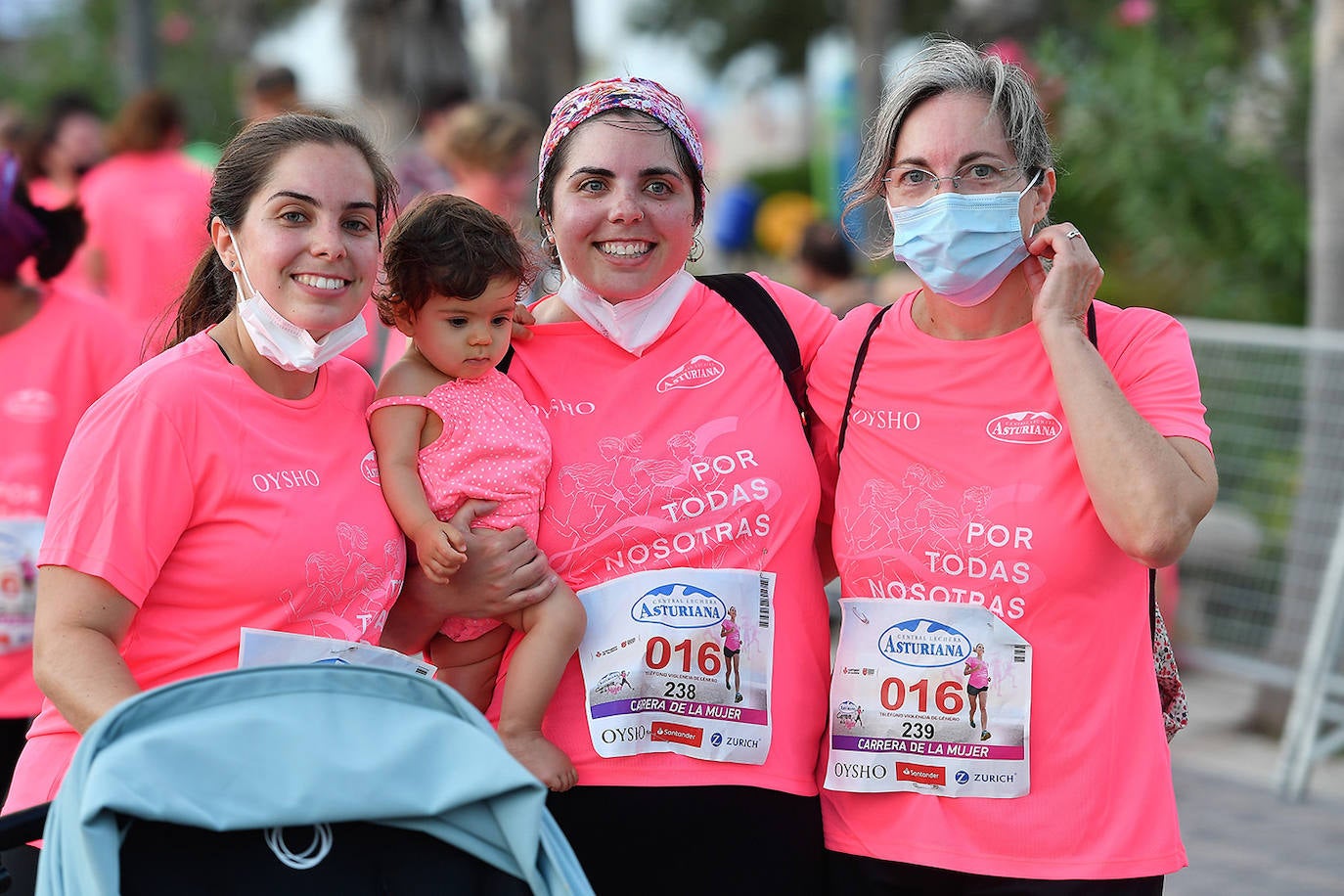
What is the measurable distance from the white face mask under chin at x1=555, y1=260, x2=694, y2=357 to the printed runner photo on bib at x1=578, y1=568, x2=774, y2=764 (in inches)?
20.5

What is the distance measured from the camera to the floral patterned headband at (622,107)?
3.19 meters

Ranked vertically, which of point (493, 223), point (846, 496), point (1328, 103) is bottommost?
point (846, 496)

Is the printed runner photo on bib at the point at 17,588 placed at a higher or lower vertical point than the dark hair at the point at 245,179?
lower

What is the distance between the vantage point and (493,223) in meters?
3.13

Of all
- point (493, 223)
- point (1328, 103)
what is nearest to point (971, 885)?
point (493, 223)

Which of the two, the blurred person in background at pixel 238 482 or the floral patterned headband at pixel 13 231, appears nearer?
the blurred person in background at pixel 238 482

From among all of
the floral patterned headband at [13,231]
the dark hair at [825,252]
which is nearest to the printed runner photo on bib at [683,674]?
the floral patterned headband at [13,231]

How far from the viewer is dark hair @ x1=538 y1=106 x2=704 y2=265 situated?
126 inches

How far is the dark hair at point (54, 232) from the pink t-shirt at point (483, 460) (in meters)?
1.65

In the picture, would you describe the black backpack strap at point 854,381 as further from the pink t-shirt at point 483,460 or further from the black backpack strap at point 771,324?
the pink t-shirt at point 483,460

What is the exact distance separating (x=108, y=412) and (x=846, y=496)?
4.71 feet

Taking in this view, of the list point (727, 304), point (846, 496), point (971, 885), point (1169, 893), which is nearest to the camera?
point (971, 885)

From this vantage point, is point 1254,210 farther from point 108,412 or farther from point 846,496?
point 108,412

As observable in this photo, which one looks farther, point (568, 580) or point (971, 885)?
point (568, 580)
